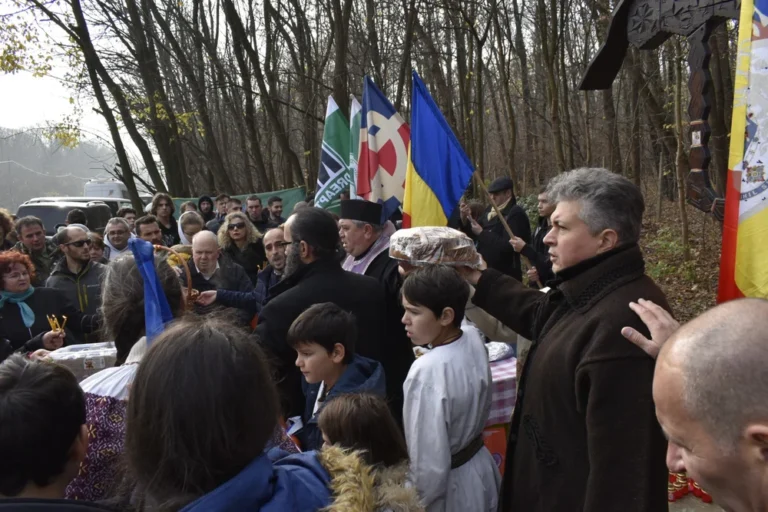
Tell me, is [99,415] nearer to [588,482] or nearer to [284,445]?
[284,445]

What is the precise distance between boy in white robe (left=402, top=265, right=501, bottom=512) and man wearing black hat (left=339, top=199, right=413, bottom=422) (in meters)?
0.97

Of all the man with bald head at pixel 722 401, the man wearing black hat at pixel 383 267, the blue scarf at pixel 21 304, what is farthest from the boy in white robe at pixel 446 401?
the blue scarf at pixel 21 304

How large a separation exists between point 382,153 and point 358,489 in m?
4.56

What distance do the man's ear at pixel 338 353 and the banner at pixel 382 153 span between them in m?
2.78

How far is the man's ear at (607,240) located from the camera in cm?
203

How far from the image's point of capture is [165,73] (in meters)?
20.5

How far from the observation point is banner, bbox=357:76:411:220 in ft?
18.3

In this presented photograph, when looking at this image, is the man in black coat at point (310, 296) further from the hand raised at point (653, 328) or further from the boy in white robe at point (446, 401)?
the hand raised at point (653, 328)

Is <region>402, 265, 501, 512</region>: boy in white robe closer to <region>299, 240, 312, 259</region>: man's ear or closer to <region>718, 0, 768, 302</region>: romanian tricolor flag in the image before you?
<region>299, 240, 312, 259</region>: man's ear

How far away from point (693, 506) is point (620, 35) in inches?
126

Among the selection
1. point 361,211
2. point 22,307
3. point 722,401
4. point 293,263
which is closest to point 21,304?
point 22,307

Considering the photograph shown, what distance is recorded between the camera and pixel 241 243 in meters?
6.58

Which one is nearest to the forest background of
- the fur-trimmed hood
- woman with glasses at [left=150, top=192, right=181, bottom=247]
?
woman with glasses at [left=150, top=192, right=181, bottom=247]

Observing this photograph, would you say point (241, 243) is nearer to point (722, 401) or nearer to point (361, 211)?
point (361, 211)
